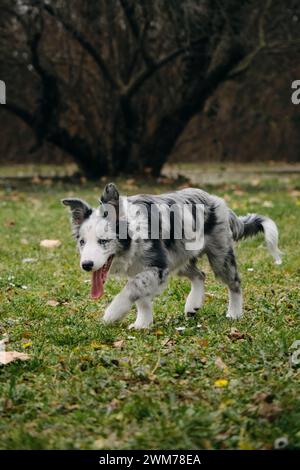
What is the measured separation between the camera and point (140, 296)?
18.7 ft

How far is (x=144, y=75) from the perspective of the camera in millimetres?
18609

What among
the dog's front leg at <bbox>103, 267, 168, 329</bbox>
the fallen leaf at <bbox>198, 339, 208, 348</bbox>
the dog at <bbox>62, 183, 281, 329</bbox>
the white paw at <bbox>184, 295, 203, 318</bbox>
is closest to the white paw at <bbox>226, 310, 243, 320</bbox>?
the dog at <bbox>62, 183, 281, 329</bbox>

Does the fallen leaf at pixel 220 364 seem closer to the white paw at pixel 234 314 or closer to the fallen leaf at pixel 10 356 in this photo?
the fallen leaf at pixel 10 356

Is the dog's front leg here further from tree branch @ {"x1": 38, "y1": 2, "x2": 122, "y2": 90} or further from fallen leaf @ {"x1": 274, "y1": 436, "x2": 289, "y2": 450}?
tree branch @ {"x1": 38, "y1": 2, "x2": 122, "y2": 90}

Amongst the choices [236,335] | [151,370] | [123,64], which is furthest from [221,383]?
[123,64]

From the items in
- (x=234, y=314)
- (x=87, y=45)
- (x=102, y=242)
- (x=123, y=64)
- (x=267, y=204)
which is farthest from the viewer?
(x=123, y=64)

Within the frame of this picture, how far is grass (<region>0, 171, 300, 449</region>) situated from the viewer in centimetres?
383

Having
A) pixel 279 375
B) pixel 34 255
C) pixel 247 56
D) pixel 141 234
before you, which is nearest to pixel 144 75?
pixel 247 56

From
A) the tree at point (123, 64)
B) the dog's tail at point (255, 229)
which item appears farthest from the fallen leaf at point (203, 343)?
the tree at point (123, 64)

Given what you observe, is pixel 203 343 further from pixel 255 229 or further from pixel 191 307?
pixel 255 229

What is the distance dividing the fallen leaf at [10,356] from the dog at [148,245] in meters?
0.79

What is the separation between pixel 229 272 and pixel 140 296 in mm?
951
